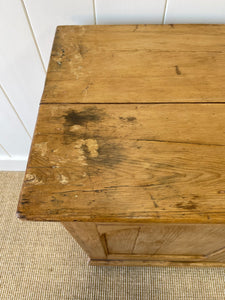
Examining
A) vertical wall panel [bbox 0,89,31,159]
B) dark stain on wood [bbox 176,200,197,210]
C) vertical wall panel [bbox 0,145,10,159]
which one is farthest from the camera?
vertical wall panel [bbox 0,145,10,159]

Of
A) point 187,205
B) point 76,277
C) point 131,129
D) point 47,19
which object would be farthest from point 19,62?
point 76,277

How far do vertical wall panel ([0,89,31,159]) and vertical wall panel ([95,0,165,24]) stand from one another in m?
0.45

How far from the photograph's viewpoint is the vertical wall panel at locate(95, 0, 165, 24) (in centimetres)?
52

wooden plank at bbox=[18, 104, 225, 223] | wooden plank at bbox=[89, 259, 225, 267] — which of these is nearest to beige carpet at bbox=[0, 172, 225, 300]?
wooden plank at bbox=[89, 259, 225, 267]

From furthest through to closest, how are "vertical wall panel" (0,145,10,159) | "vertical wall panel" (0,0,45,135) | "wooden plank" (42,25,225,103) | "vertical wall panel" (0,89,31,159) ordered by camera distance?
"vertical wall panel" (0,145,10,159), "vertical wall panel" (0,89,31,159), "vertical wall panel" (0,0,45,135), "wooden plank" (42,25,225,103)

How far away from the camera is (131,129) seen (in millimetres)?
421

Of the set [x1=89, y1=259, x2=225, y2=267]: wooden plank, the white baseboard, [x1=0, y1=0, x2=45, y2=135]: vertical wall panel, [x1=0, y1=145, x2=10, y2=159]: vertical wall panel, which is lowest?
[x1=89, y1=259, x2=225, y2=267]: wooden plank

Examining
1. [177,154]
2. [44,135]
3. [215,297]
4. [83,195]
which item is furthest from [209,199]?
[215,297]

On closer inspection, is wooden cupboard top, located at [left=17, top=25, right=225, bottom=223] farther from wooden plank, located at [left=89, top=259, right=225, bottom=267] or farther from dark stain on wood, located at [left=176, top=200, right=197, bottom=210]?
wooden plank, located at [left=89, top=259, right=225, bottom=267]

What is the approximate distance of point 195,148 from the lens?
0.40m

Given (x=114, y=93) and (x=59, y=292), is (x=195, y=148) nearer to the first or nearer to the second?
(x=114, y=93)

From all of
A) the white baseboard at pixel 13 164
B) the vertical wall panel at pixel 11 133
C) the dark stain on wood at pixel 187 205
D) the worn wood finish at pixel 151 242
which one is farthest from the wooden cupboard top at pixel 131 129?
the white baseboard at pixel 13 164

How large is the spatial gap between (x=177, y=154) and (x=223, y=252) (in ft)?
1.77

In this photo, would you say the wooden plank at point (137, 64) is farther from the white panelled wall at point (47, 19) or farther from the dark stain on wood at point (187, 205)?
the dark stain on wood at point (187, 205)
